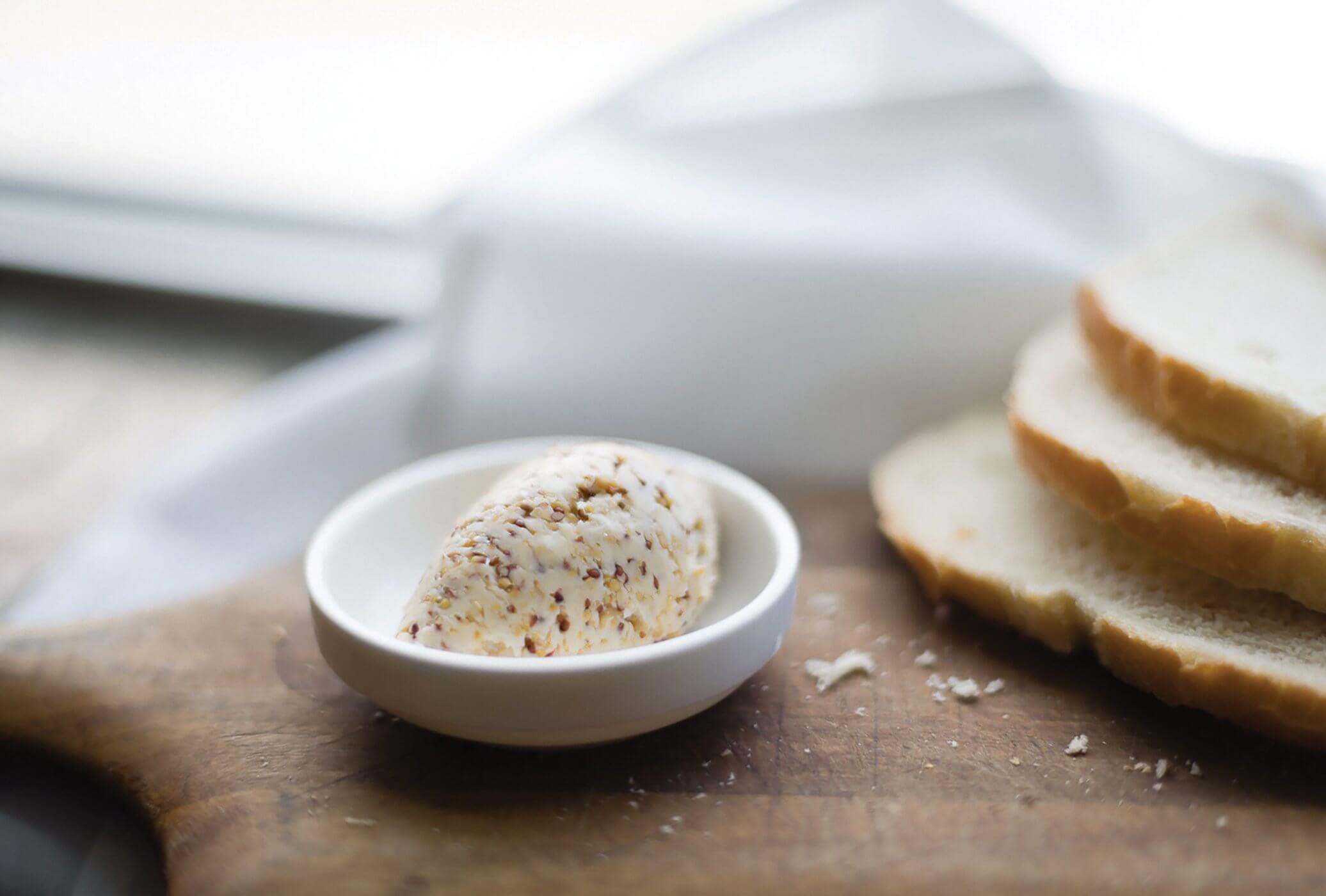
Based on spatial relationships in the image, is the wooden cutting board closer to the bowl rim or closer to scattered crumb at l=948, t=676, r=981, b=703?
scattered crumb at l=948, t=676, r=981, b=703

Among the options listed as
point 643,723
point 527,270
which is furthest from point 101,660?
point 527,270

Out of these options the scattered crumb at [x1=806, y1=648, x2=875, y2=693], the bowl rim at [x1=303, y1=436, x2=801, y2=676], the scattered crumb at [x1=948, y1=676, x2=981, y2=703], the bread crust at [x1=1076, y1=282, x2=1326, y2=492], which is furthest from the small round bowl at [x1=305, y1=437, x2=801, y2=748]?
the bread crust at [x1=1076, y1=282, x2=1326, y2=492]

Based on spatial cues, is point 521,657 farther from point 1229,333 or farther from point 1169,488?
point 1229,333

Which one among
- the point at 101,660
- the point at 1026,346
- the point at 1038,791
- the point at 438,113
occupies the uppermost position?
the point at 438,113

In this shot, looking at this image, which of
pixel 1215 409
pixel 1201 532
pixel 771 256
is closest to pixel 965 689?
pixel 1201 532

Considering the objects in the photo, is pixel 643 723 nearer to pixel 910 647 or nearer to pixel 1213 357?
pixel 910 647
